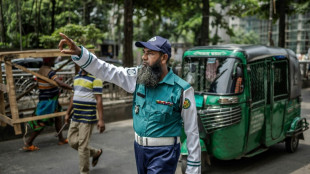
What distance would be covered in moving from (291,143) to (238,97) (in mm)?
2220

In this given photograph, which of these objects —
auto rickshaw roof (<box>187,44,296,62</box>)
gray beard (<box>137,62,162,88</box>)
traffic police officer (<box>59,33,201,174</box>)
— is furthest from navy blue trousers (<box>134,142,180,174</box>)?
auto rickshaw roof (<box>187,44,296,62</box>)

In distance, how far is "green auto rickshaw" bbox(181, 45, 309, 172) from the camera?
5.33 metres

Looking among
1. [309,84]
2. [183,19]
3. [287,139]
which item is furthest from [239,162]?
[183,19]

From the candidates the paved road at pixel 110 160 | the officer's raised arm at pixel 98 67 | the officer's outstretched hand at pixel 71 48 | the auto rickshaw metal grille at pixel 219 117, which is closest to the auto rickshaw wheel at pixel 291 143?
the paved road at pixel 110 160

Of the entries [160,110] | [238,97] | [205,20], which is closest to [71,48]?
[160,110]

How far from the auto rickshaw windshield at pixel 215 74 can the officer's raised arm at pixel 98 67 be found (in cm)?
269

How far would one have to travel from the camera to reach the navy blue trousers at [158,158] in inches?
113

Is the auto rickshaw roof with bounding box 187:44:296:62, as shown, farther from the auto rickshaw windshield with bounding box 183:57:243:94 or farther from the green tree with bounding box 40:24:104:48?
the green tree with bounding box 40:24:104:48

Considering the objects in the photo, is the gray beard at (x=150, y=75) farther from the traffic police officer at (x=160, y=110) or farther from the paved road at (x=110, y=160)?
the paved road at (x=110, y=160)

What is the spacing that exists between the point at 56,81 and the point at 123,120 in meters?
3.81

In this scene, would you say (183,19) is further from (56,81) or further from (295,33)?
(295,33)

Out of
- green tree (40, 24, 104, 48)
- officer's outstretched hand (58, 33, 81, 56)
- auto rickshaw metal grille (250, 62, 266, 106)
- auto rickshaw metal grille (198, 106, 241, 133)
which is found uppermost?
green tree (40, 24, 104, 48)

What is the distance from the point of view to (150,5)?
44.8ft

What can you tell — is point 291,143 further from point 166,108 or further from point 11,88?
point 11,88
